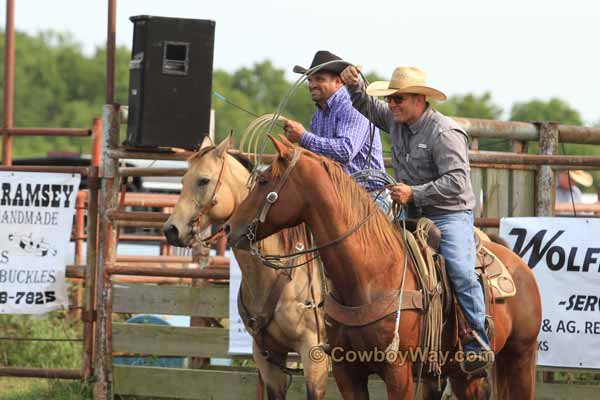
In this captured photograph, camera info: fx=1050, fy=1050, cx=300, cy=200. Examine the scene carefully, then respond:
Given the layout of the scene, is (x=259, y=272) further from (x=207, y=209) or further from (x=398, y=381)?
(x=398, y=381)

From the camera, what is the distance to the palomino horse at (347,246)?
5.51 m

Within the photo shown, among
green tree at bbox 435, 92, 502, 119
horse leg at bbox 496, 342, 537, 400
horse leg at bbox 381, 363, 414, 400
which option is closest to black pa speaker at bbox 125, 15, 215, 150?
horse leg at bbox 496, 342, 537, 400

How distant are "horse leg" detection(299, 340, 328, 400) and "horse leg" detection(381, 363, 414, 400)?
1.34 m

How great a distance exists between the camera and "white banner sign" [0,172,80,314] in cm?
869

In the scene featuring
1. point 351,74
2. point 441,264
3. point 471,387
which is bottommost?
point 471,387

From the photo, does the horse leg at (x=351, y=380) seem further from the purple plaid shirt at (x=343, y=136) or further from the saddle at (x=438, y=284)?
the purple plaid shirt at (x=343, y=136)

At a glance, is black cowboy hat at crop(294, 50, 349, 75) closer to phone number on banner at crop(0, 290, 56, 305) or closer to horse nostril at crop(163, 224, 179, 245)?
horse nostril at crop(163, 224, 179, 245)

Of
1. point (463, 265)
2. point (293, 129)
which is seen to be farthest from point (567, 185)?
Result: point (463, 265)

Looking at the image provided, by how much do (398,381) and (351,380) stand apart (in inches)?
11.9

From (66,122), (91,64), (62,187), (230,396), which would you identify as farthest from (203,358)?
(91,64)

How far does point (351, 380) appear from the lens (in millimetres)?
5855

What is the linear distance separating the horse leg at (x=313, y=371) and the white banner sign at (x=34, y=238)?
2593 mm

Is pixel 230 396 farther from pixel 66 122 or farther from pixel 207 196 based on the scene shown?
pixel 66 122

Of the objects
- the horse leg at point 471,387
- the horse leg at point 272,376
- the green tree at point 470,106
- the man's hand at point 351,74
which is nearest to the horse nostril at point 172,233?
the horse leg at point 272,376
